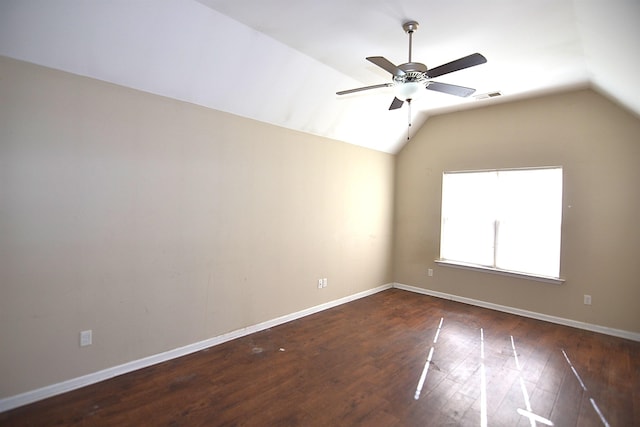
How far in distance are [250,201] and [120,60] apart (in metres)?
1.72

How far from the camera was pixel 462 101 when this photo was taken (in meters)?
4.48

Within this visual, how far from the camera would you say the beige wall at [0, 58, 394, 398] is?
219cm

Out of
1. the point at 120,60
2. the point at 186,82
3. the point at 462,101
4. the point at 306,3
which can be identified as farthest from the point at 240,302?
the point at 462,101

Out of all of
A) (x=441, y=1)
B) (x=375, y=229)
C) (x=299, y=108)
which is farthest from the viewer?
(x=375, y=229)

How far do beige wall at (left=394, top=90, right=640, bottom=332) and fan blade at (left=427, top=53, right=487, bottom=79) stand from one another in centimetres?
282

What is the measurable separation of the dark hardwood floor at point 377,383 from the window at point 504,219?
1018 millimetres

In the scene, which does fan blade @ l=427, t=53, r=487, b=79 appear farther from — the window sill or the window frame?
the window sill

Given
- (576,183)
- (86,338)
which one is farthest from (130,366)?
(576,183)

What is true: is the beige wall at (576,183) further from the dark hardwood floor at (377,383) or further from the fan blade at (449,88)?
the fan blade at (449,88)

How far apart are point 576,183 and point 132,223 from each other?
5.13 meters

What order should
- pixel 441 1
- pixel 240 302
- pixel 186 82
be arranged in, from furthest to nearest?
pixel 240 302
pixel 186 82
pixel 441 1

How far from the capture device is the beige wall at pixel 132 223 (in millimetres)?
2193

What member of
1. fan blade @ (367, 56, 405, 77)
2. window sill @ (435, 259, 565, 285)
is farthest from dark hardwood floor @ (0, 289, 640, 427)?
fan blade @ (367, 56, 405, 77)

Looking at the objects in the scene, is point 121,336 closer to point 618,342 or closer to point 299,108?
point 299,108
